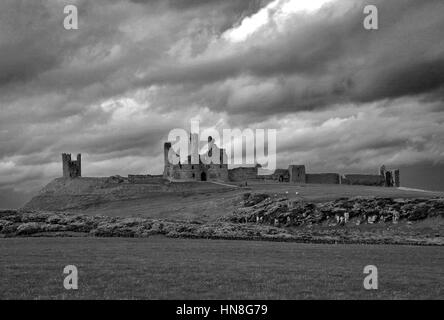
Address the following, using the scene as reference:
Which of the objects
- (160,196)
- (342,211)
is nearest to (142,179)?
(160,196)

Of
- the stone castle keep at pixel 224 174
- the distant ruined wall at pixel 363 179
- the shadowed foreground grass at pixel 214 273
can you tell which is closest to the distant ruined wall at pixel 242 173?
the stone castle keep at pixel 224 174

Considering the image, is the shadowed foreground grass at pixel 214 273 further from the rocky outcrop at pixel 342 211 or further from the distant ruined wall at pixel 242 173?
the distant ruined wall at pixel 242 173

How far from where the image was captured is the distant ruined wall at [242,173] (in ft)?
439

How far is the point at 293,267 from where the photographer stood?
78.4ft

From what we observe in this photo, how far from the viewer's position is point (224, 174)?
13075cm

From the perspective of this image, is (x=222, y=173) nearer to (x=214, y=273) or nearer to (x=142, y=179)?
(x=142, y=179)

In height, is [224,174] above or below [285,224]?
above

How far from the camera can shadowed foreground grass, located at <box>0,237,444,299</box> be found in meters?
17.9

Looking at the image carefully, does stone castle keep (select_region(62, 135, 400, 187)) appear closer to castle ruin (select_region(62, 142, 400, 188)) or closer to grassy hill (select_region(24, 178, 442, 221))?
castle ruin (select_region(62, 142, 400, 188))

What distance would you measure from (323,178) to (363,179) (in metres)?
11.8

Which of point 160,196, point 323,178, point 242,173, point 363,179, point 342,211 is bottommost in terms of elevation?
point 342,211

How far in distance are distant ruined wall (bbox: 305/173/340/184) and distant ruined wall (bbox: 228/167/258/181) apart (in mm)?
14464
